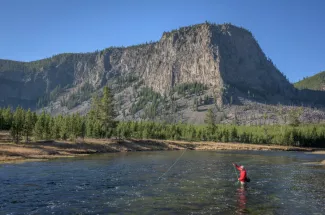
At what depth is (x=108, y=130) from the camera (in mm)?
133375

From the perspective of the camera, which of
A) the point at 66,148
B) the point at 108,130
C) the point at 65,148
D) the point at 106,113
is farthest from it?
the point at 108,130

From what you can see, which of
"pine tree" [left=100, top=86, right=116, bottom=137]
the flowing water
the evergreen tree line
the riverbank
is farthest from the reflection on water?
"pine tree" [left=100, top=86, right=116, bottom=137]

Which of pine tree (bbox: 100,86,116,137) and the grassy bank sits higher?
pine tree (bbox: 100,86,116,137)

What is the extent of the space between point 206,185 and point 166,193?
7.88 metres

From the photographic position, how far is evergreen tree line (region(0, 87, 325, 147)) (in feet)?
331

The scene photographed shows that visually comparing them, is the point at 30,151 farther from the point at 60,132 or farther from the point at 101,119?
the point at 101,119

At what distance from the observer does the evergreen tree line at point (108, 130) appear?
331 ft

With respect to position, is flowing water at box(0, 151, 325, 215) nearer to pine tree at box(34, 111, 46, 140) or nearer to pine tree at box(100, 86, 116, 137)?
→ pine tree at box(34, 111, 46, 140)

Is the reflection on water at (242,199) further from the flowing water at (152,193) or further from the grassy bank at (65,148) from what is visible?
the grassy bank at (65,148)

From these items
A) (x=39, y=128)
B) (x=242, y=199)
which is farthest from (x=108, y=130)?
(x=242, y=199)

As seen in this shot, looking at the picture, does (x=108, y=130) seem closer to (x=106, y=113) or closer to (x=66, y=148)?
(x=106, y=113)

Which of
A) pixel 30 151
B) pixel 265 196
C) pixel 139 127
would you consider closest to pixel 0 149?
Result: pixel 30 151

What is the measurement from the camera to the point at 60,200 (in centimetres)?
3083

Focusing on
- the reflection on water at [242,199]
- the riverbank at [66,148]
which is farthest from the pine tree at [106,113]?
the reflection on water at [242,199]
